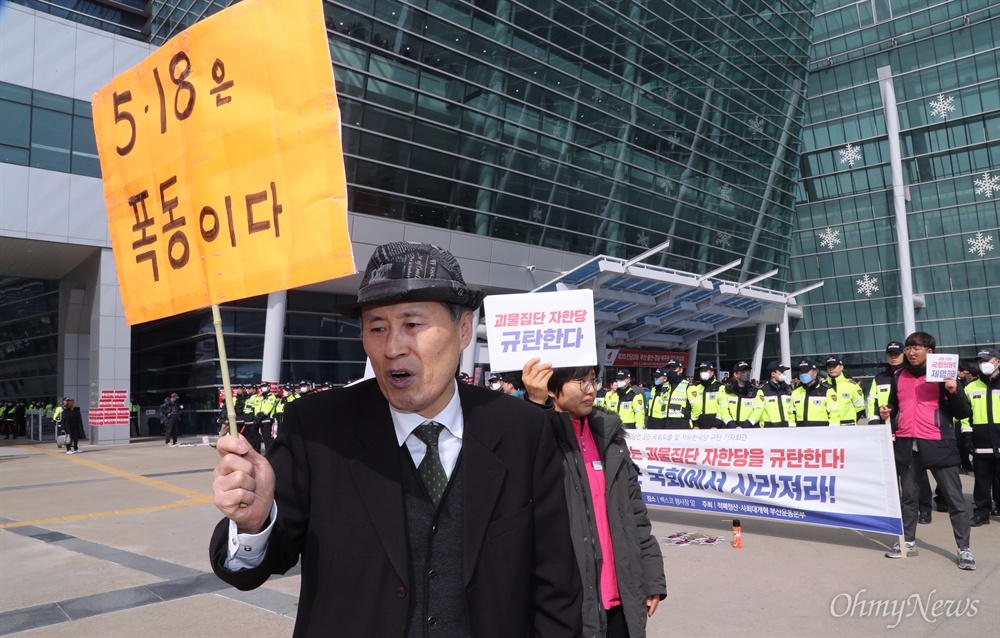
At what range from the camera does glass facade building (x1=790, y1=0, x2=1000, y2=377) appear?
4303 centimetres

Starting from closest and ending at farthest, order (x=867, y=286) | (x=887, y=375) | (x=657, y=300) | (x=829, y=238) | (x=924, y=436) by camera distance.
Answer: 1. (x=924, y=436)
2. (x=887, y=375)
3. (x=657, y=300)
4. (x=867, y=286)
5. (x=829, y=238)

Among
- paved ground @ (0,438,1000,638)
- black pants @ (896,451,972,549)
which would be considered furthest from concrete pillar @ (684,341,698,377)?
black pants @ (896,451,972,549)

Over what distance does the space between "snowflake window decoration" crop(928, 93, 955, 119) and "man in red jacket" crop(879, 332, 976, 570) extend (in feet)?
149

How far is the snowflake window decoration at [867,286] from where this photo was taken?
46.4 m

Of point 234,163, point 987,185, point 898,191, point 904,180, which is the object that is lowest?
point 234,163

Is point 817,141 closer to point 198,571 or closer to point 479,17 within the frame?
point 479,17

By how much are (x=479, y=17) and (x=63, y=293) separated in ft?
72.9

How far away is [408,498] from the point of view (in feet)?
6.11

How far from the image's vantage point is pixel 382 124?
25797 millimetres

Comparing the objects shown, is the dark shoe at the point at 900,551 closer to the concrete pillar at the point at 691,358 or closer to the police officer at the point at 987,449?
the police officer at the point at 987,449

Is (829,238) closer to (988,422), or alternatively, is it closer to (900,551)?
(988,422)

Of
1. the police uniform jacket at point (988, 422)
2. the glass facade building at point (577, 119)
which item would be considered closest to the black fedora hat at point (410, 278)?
the police uniform jacket at point (988, 422)

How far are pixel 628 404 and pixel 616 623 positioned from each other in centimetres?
1149

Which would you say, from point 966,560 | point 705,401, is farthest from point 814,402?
point 966,560
